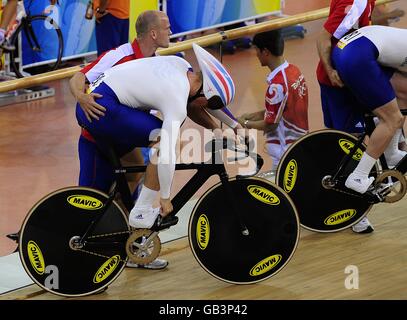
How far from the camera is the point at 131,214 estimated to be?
684 centimetres

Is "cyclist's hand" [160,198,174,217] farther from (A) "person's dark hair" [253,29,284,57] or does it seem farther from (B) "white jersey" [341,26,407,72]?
(A) "person's dark hair" [253,29,284,57]

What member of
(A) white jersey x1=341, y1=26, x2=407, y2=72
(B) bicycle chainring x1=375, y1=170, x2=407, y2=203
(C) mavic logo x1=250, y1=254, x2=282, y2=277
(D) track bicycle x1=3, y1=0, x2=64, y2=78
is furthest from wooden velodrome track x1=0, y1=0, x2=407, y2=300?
(D) track bicycle x1=3, y1=0, x2=64, y2=78

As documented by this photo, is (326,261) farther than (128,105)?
Yes

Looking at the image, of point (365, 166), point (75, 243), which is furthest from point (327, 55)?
point (75, 243)

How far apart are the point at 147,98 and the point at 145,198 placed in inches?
21.4

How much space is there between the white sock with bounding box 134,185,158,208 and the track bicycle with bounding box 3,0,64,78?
18.1 feet

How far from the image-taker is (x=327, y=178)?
7875 mm

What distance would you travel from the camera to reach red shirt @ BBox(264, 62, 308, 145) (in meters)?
8.56

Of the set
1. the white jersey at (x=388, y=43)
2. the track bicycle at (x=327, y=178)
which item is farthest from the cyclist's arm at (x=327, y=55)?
the track bicycle at (x=327, y=178)
